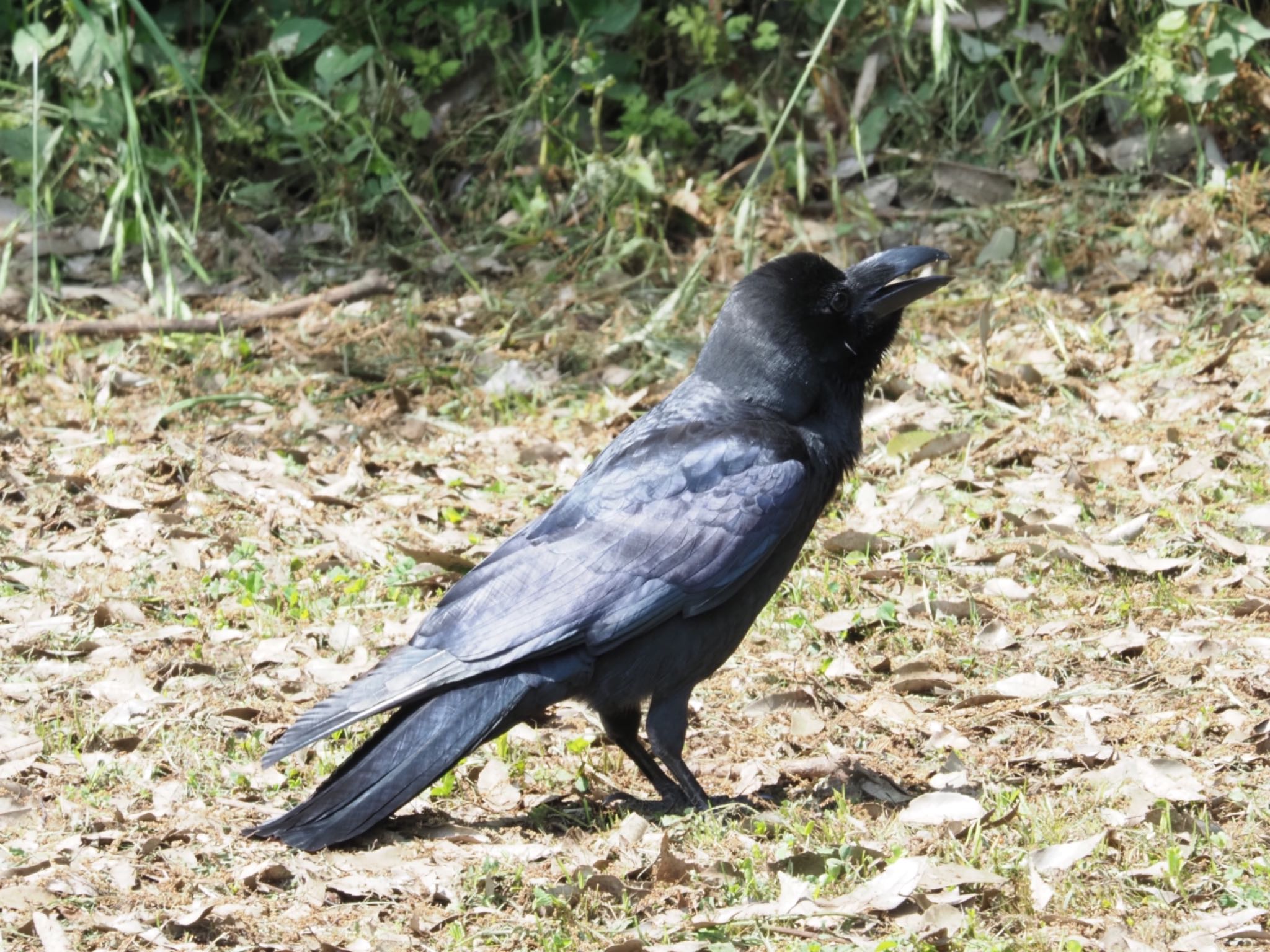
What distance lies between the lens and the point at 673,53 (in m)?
8.45

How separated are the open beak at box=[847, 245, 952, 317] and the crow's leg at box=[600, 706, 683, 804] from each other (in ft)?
4.28

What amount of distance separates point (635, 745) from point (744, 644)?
2.45 ft

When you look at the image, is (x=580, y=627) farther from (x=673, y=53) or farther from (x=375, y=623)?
(x=673, y=53)

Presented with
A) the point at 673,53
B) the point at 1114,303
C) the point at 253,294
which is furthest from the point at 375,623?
the point at 673,53

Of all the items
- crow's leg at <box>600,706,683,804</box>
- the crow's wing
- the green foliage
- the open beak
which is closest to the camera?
the crow's wing

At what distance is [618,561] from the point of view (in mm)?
3982

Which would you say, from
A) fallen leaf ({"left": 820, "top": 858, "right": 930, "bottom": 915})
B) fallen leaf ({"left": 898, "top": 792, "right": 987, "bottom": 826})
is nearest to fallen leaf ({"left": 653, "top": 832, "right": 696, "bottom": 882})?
fallen leaf ({"left": 820, "top": 858, "right": 930, "bottom": 915})

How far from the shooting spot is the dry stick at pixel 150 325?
Result: 689 centimetres

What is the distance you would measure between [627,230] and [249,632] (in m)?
3.49

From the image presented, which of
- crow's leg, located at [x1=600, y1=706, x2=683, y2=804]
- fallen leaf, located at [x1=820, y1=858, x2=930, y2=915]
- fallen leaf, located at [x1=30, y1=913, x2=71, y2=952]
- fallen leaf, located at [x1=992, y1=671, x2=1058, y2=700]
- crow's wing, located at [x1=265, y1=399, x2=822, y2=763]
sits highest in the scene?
crow's wing, located at [x1=265, y1=399, x2=822, y2=763]

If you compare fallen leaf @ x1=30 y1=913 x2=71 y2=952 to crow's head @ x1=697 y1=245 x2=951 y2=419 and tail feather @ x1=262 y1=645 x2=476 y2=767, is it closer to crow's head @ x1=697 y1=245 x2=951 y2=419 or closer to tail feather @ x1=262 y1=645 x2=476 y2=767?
tail feather @ x1=262 y1=645 x2=476 y2=767

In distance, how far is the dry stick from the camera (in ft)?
22.6

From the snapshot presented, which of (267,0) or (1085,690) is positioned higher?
(267,0)

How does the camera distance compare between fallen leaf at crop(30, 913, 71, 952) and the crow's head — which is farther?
the crow's head
